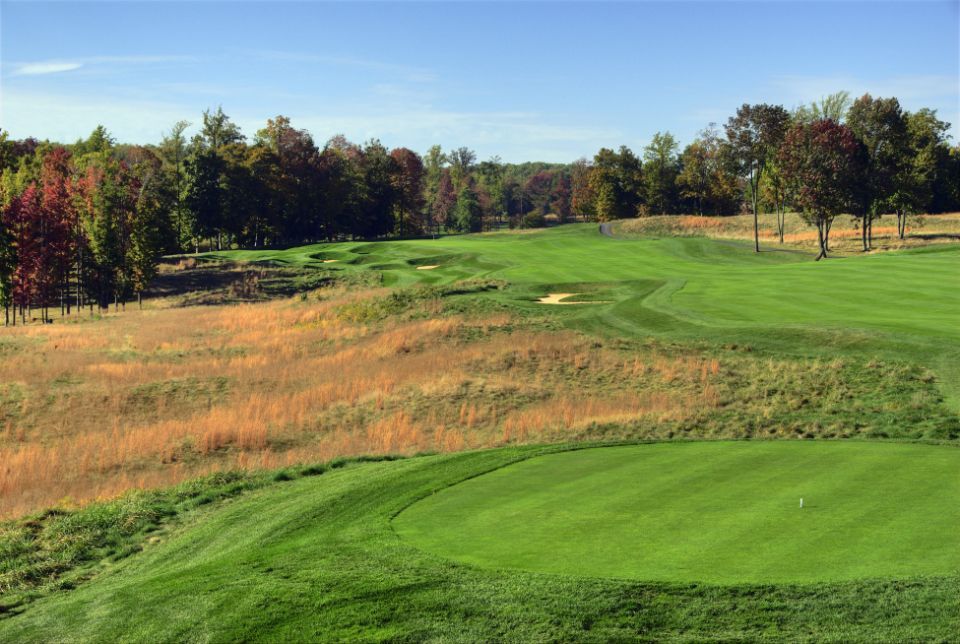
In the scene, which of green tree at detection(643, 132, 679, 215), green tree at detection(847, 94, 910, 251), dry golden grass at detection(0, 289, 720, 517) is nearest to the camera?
dry golden grass at detection(0, 289, 720, 517)

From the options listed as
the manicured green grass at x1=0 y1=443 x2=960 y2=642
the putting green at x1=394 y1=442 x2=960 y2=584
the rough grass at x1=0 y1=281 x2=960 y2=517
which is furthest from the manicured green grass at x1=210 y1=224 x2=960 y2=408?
the manicured green grass at x1=0 y1=443 x2=960 y2=642

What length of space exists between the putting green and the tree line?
189ft

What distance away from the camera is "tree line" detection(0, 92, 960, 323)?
6638 cm

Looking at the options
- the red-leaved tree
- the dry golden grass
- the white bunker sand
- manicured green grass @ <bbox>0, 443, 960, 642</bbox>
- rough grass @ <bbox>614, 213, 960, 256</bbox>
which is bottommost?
the dry golden grass

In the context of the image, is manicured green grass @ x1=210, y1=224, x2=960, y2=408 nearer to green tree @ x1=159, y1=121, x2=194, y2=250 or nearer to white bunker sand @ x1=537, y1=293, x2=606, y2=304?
white bunker sand @ x1=537, y1=293, x2=606, y2=304

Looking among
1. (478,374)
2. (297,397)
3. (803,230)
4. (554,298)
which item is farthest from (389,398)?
(803,230)

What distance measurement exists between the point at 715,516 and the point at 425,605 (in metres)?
4.30

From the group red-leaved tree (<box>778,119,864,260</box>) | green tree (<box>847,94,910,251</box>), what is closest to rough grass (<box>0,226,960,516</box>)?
red-leaved tree (<box>778,119,864,260</box>)

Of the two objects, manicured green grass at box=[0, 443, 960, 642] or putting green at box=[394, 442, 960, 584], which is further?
putting green at box=[394, 442, 960, 584]

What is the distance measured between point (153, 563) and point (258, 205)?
92.5m

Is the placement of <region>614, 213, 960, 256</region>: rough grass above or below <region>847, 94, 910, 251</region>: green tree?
below

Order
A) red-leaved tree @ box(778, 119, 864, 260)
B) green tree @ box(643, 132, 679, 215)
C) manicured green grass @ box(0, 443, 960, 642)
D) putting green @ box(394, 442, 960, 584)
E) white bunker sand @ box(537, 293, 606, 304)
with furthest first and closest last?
green tree @ box(643, 132, 679, 215) → red-leaved tree @ box(778, 119, 864, 260) → white bunker sand @ box(537, 293, 606, 304) → putting green @ box(394, 442, 960, 584) → manicured green grass @ box(0, 443, 960, 642)

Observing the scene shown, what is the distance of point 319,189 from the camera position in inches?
4277

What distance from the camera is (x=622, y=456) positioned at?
15.9 m
